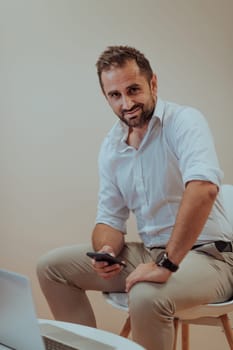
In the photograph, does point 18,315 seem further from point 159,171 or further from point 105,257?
Result: point 159,171

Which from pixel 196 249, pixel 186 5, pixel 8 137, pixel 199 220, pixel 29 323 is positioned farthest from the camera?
pixel 8 137

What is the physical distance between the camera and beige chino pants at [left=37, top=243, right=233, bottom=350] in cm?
143

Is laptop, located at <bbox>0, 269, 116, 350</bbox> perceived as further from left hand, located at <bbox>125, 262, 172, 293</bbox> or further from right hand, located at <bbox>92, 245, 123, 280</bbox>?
right hand, located at <bbox>92, 245, 123, 280</bbox>

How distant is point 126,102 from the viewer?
1.78 m

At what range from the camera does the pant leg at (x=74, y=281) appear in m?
1.73

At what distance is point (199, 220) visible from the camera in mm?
1513

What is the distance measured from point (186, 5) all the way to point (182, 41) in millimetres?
157

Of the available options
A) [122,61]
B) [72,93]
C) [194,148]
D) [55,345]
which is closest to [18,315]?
[55,345]

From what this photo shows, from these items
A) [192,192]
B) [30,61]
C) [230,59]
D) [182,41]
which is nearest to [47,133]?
[30,61]

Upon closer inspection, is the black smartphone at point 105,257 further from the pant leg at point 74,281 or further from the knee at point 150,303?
the knee at point 150,303

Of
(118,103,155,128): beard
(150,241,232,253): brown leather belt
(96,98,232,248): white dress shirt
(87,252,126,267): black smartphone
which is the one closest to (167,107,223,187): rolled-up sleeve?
(96,98,232,248): white dress shirt

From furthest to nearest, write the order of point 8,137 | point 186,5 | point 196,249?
1. point 8,137
2. point 186,5
3. point 196,249

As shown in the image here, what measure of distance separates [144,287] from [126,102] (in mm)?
667

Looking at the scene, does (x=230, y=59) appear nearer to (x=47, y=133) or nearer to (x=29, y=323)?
(x=47, y=133)
